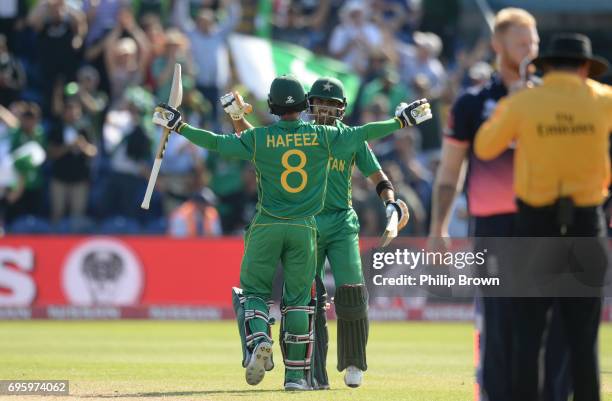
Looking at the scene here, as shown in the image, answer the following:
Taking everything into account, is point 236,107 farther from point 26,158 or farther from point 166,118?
point 26,158

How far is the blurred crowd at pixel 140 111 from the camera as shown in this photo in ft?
68.0

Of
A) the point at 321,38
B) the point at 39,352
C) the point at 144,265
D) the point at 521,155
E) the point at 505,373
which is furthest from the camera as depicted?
the point at 321,38

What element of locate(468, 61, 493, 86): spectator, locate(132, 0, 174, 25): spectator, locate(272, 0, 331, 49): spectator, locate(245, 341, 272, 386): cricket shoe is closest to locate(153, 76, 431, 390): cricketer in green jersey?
locate(245, 341, 272, 386): cricket shoe

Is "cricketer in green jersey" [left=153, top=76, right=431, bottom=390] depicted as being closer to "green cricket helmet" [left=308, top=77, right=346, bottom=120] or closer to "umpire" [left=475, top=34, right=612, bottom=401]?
"green cricket helmet" [left=308, top=77, right=346, bottom=120]

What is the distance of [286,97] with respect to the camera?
397 inches

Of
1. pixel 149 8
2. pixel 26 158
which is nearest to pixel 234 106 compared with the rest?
pixel 26 158

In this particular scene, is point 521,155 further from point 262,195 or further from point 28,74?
point 28,74

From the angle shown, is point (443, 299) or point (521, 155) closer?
point (521, 155)

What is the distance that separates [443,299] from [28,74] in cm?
761

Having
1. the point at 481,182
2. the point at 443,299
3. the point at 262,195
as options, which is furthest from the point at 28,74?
the point at 481,182

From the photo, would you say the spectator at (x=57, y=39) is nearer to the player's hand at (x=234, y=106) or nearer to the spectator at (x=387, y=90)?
the spectator at (x=387, y=90)

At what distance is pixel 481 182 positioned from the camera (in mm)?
8383

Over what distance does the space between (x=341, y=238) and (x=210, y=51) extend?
1210cm

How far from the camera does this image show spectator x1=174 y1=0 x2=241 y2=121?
72.8 ft
